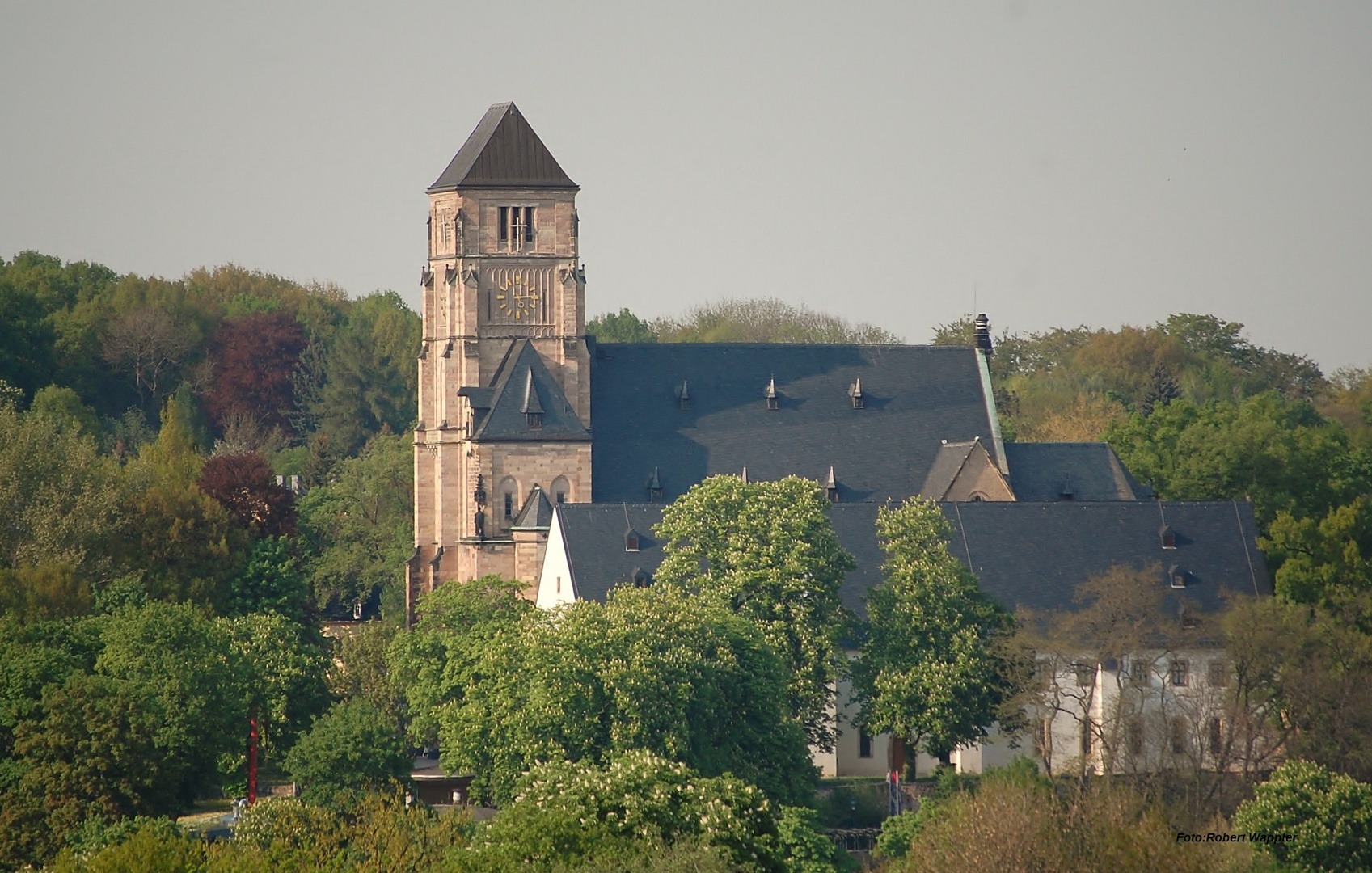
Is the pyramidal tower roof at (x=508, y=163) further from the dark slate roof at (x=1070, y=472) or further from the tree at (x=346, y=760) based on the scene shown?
the tree at (x=346, y=760)

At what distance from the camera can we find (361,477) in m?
97.2

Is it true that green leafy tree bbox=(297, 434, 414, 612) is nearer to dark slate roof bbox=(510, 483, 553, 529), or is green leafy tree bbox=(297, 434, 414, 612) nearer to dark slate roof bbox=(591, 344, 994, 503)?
dark slate roof bbox=(510, 483, 553, 529)

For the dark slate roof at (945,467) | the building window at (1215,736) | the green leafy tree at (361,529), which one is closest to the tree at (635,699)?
the building window at (1215,736)

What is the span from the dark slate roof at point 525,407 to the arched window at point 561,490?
3.88 feet

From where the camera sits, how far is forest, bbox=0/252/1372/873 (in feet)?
152

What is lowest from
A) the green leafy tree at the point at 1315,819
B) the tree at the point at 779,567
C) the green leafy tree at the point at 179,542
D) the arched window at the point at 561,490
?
the green leafy tree at the point at 1315,819

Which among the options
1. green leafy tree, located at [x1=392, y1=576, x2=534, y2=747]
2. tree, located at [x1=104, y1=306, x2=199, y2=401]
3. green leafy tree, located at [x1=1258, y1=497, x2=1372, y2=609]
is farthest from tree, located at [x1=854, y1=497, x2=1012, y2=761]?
tree, located at [x1=104, y1=306, x2=199, y2=401]

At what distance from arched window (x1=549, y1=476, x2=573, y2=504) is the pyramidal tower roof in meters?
8.74

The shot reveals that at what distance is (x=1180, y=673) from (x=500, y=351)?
2291 centimetres

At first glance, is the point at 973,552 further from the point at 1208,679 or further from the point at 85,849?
the point at 85,849

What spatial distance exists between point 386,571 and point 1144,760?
37.1 metres

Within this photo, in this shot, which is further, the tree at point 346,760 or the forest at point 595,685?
the tree at point 346,760

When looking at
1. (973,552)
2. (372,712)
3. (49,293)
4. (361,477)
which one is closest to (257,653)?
(372,712)

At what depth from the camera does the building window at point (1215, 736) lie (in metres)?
58.9
